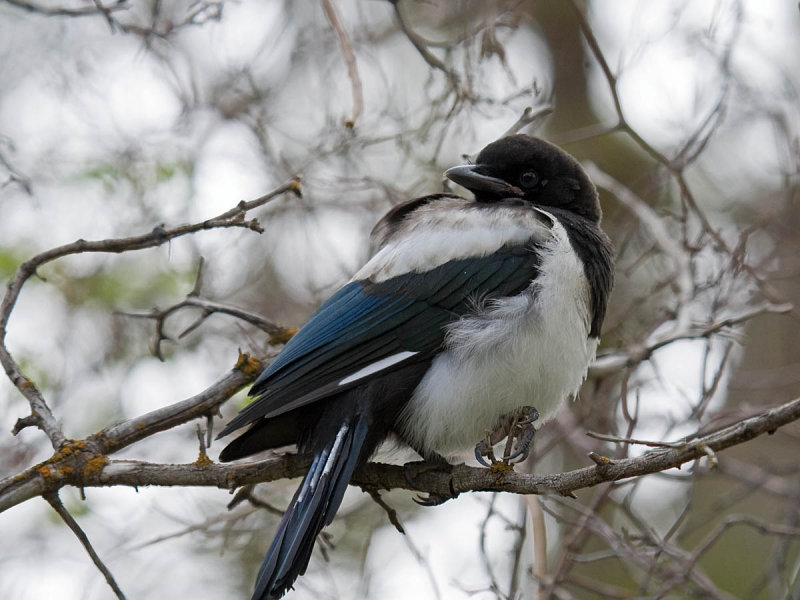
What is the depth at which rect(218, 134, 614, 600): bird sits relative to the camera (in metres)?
3.40

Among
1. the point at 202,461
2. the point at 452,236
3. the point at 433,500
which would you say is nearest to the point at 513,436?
the point at 433,500

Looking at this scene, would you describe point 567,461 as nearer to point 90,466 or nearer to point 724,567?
point 724,567

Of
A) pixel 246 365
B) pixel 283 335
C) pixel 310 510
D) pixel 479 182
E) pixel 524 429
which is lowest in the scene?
pixel 310 510

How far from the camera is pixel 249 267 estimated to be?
6059 millimetres

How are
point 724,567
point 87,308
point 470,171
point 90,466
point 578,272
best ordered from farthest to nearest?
point 724,567
point 87,308
point 470,171
point 578,272
point 90,466

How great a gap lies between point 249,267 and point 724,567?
398 cm

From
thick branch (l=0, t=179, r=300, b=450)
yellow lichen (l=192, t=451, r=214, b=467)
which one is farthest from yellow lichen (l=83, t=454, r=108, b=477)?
yellow lichen (l=192, t=451, r=214, b=467)

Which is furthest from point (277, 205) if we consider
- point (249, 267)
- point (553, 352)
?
point (553, 352)

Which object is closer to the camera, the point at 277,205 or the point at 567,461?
the point at 277,205

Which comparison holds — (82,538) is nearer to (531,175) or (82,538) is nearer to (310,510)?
(310,510)

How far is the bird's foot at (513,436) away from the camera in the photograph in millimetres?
2948

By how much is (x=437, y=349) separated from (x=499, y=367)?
0.75ft

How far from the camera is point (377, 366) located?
11.5 ft

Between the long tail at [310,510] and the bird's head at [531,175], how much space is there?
4.20 ft
